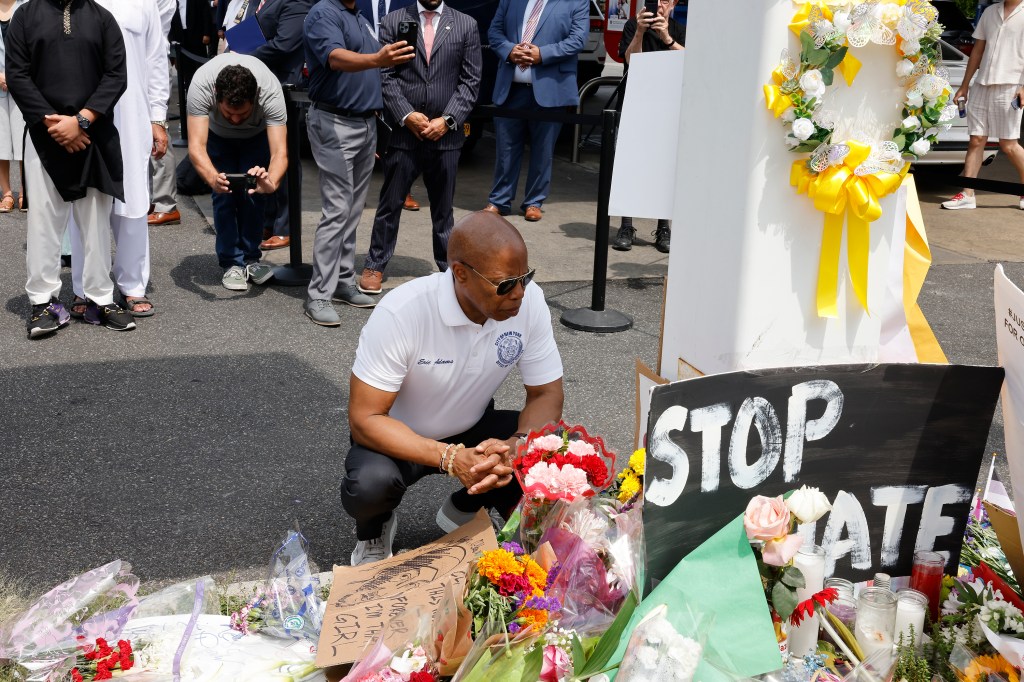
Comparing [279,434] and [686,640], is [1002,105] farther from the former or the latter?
[686,640]

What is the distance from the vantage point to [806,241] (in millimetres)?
2631

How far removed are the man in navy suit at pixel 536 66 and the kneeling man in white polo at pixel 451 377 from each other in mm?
4444

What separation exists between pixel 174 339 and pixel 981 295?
16.5 feet

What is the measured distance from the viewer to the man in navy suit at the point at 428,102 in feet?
19.6

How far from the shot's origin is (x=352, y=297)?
6.11 m

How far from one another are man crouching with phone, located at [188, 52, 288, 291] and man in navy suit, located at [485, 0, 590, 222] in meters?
1.97

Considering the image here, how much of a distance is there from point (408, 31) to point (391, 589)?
400 centimetres

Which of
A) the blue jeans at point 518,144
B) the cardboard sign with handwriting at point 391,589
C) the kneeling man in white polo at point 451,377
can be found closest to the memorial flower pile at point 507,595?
the cardboard sign with handwriting at point 391,589

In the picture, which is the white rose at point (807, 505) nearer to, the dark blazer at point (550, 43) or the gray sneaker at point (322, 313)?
the gray sneaker at point (322, 313)

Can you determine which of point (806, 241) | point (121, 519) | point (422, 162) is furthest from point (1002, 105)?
point (121, 519)

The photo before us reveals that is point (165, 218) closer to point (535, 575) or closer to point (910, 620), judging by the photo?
point (535, 575)

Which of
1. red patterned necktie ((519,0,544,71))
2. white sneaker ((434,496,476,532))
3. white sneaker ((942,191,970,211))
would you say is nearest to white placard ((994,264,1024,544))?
white sneaker ((434,496,476,532))

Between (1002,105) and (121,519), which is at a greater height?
(1002,105)

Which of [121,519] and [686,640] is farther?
[121,519]
